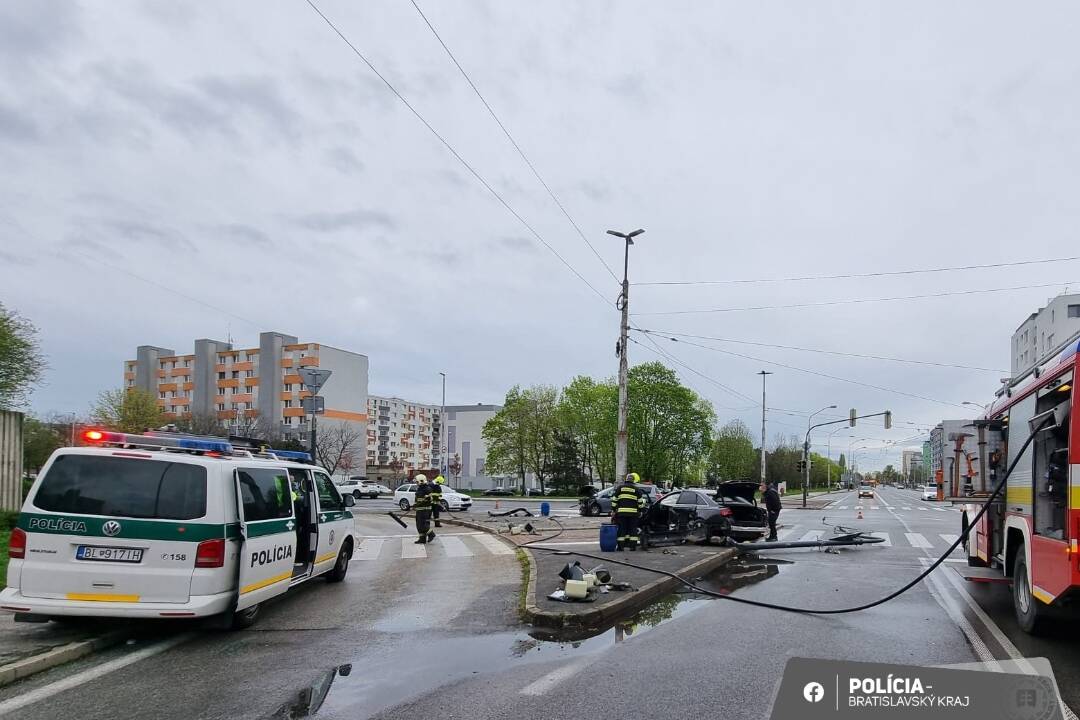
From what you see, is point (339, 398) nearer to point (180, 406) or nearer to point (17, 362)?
point (180, 406)

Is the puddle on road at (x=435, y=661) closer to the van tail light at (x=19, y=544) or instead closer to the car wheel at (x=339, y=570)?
the van tail light at (x=19, y=544)

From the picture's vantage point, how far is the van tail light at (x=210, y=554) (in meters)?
6.85

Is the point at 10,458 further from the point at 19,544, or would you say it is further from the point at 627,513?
the point at 627,513

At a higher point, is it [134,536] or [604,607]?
[134,536]

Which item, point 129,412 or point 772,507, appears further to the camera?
point 129,412

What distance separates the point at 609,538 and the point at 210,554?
8963 millimetres

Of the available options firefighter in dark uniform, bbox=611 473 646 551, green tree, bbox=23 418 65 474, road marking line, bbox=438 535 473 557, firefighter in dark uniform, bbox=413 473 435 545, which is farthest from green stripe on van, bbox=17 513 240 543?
green tree, bbox=23 418 65 474

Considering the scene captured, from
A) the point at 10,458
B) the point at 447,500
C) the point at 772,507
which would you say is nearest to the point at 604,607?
the point at 772,507

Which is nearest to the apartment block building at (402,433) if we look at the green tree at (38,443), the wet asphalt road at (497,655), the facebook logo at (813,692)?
the green tree at (38,443)

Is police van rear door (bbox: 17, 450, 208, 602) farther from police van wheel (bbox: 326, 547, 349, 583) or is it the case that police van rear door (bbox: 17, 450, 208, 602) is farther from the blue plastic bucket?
→ the blue plastic bucket

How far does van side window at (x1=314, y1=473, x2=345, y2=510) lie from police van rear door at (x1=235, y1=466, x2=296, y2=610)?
1598 millimetres

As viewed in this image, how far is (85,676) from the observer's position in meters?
6.01

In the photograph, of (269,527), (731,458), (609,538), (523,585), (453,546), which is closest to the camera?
(269,527)

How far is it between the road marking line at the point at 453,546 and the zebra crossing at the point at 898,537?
8733 mm
